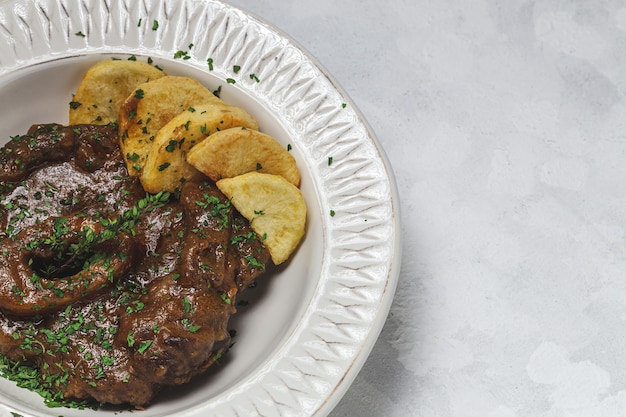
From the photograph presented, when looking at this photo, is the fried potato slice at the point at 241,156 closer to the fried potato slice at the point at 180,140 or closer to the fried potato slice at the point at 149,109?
the fried potato slice at the point at 180,140

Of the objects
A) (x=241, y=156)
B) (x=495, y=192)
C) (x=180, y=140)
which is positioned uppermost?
(x=180, y=140)

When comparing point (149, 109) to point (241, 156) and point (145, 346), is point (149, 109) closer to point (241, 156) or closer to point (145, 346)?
point (241, 156)

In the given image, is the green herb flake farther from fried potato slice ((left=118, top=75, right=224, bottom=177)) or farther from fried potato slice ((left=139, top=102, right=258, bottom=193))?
fried potato slice ((left=118, top=75, right=224, bottom=177))

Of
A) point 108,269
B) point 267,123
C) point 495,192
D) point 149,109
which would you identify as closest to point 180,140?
point 149,109

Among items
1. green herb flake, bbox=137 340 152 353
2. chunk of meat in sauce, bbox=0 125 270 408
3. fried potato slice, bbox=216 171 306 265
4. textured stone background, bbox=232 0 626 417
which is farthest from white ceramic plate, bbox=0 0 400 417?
textured stone background, bbox=232 0 626 417

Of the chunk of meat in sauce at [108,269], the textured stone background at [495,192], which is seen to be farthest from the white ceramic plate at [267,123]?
the textured stone background at [495,192]

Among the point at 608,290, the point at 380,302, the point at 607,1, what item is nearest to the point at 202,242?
the point at 380,302
